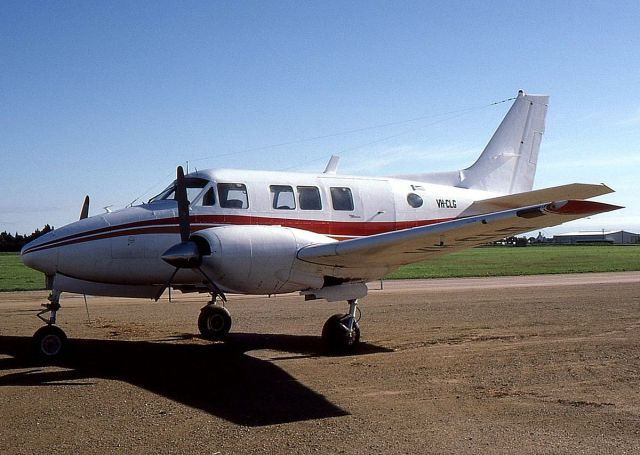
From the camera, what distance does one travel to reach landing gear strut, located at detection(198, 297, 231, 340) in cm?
1534

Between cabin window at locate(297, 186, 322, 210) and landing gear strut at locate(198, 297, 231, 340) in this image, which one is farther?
landing gear strut at locate(198, 297, 231, 340)

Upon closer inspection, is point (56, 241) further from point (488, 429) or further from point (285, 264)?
point (488, 429)

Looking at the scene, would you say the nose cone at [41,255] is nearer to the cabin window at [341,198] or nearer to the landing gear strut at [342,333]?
the landing gear strut at [342,333]

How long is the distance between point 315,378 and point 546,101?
11950mm

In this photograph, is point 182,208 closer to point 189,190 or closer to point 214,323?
point 189,190

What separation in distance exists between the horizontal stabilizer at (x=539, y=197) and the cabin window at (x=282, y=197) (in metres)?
4.73

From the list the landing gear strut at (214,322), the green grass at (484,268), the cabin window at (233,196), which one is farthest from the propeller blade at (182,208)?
the green grass at (484,268)

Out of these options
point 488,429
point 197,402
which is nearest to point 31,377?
point 197,402

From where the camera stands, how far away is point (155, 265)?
12.7m

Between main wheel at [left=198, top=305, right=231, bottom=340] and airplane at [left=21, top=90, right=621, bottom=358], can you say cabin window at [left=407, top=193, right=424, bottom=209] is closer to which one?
airplane at [left=21, top=90, right=621, bottom=358]

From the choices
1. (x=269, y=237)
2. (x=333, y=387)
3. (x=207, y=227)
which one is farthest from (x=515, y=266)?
(x=333, y=387)

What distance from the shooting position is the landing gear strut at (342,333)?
13.2m

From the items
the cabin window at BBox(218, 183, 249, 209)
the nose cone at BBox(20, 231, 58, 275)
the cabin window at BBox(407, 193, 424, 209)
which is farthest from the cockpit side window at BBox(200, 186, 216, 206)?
the cabin window at BBox(407, 193, 424, 209)

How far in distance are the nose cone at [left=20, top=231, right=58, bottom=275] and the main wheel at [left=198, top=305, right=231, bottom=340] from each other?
4222 millimetres
